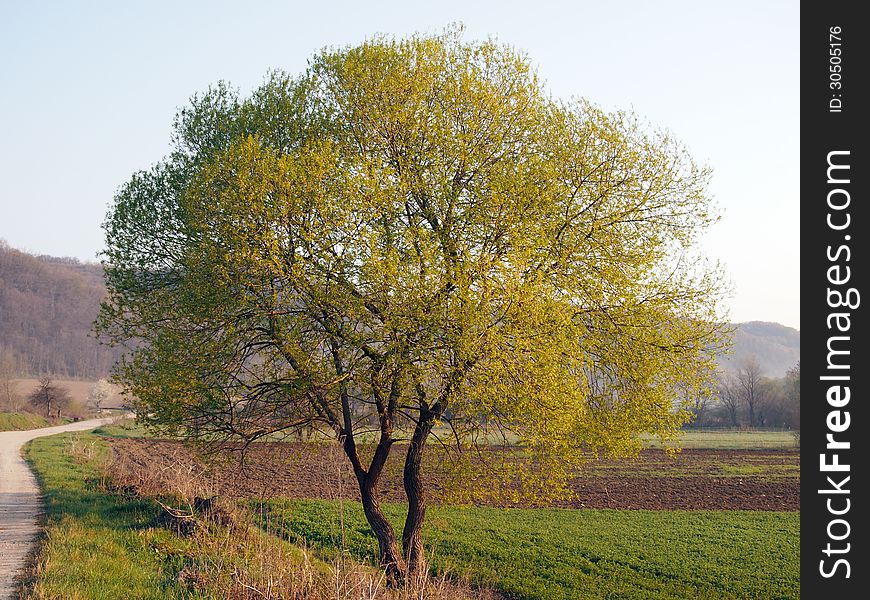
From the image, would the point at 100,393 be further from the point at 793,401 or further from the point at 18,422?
the point at 793,401

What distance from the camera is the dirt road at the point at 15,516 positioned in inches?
470

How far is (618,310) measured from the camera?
16203mm

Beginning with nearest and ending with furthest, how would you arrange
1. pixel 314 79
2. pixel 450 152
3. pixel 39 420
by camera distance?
pixel 450 152 → pixel 314 79 → pixel 39 420

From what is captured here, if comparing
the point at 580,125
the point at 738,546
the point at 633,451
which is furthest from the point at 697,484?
the point at 580,125

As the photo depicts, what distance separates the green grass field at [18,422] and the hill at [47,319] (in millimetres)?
88556

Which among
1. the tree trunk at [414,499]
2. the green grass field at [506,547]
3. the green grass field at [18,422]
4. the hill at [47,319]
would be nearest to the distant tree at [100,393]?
the green grass field at [18,422]

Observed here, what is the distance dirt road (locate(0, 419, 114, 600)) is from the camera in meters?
11.9

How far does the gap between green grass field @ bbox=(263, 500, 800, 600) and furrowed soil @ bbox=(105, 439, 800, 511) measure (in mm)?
1368

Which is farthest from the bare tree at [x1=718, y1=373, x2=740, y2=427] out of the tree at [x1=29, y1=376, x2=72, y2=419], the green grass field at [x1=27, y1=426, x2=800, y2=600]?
the tree at [x1=29, y1=376, x2=72, y2=419]

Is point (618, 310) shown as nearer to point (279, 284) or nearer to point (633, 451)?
point (633, 451)

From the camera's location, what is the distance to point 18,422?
58.8 m

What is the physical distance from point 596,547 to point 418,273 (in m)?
11.5

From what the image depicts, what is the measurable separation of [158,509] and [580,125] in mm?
14341

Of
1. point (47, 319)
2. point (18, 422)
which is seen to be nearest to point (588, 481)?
point (18, 422)
